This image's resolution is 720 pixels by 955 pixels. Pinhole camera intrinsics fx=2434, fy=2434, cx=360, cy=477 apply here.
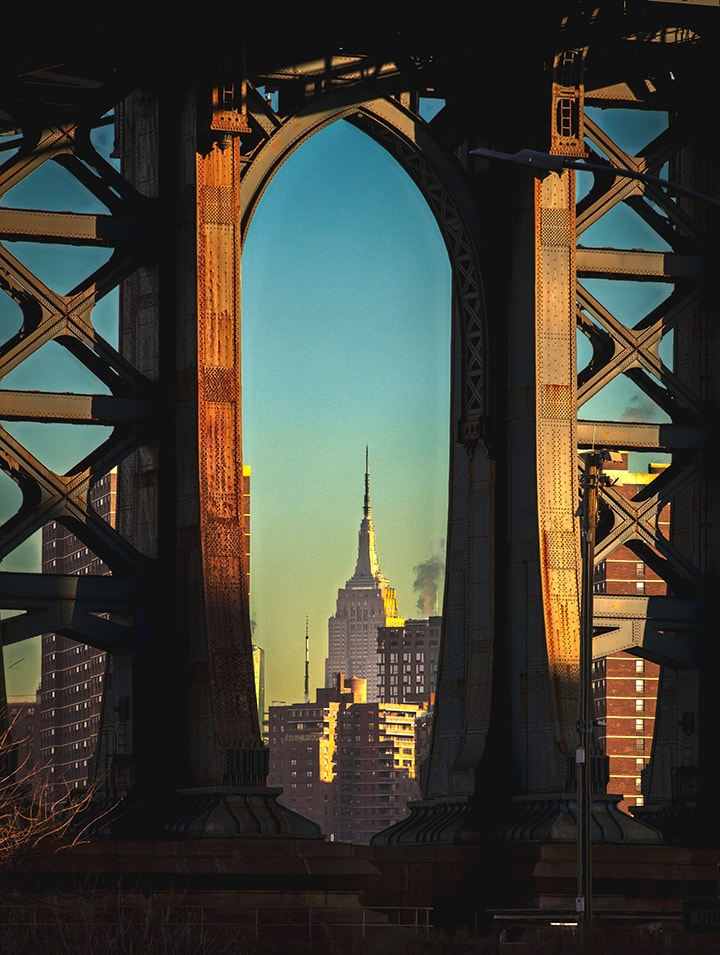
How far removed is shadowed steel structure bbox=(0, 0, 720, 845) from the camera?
40969mm

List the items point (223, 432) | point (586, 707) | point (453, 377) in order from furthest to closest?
point (453, 377)
point (223, 432)
point (586, 707)

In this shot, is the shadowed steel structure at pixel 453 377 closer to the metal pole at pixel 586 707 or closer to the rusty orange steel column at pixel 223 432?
the rusty orange steel column at pixel 223 432

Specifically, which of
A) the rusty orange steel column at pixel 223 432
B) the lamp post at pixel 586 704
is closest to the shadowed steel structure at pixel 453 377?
the rusty orange steel column at pixel 223 432

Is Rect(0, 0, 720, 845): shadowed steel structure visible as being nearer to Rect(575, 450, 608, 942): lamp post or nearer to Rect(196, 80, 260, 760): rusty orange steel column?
Rect(196, 80, 260, 760): rusty orange steel column

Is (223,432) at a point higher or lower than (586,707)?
higher

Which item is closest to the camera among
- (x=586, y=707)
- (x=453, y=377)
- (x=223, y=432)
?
(x=586, y=707)

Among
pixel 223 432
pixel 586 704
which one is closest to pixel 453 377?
pixel 223 432

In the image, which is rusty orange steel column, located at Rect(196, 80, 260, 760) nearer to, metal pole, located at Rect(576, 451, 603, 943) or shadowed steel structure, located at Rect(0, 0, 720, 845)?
shadowed steel structure, located at Rect(0, 0, 720, 845)

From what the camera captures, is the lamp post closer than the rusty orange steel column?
Yes

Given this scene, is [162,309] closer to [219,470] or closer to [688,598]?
[219,470]

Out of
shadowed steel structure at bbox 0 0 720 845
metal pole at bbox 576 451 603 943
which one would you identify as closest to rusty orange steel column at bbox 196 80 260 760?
shadowed steel structure at bbox 0 0 720 845

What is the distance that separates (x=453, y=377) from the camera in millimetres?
45438

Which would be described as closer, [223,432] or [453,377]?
[223,432]

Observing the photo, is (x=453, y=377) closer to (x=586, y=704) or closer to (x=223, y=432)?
(x=223, y=432)
